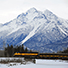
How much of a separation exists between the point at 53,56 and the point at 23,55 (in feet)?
41.9

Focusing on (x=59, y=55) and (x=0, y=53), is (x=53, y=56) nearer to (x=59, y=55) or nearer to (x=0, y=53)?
(x=59, y=55)

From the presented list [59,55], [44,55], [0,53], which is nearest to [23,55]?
[44,55]

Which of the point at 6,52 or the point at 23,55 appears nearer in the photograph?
the point at 23,55

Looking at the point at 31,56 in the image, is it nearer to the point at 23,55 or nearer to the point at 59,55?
the point at 23,55

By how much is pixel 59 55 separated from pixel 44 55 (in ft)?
20.5

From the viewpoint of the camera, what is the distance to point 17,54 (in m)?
80.2

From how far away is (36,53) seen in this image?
7625 cm

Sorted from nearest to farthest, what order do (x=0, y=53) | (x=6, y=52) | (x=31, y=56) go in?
(x=31, y=56)
(x=6, y=52)
(x=0, y=53)

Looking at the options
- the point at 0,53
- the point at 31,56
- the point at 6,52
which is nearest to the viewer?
the point at 31,56

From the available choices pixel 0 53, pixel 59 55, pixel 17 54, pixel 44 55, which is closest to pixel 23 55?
pixel 17 54

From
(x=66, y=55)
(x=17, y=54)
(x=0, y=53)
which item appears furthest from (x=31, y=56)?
(x=0, y=53)

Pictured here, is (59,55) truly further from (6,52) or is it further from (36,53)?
(6,52)

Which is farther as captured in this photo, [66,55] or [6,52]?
[6,52]

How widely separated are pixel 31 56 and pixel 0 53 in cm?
8914
